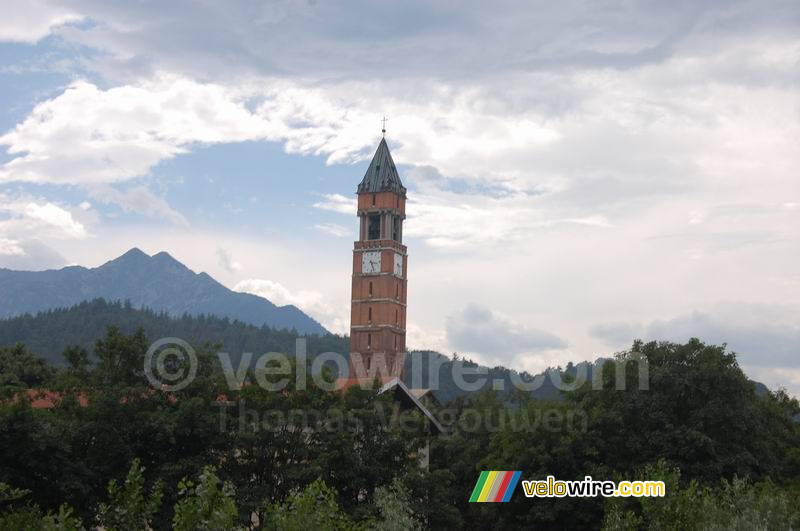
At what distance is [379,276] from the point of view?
106 metres

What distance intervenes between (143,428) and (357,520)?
26.0 feet

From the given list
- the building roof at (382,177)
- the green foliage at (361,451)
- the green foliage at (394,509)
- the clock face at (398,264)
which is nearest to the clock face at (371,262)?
the clock face at (398,264)

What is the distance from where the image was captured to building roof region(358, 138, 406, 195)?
108 metres

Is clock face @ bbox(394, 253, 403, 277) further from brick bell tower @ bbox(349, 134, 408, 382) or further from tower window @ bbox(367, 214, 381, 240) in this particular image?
tower window @ bbox(367, 214, 381, 240)

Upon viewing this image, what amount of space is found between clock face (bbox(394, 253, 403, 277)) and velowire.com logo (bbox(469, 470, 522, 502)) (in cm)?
5902

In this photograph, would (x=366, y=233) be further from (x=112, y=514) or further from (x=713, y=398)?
(x=112, y=514)

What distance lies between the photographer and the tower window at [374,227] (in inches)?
4264

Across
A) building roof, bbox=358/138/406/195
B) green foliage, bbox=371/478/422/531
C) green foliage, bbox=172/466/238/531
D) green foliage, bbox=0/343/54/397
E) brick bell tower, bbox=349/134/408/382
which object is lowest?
green foliage, bbox=371/478/422/531

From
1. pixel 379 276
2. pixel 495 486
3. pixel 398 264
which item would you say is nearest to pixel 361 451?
pixel 495 486

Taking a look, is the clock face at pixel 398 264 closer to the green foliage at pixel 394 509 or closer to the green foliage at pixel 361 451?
the green foliage at pixel 361 451

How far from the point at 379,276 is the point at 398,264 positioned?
9.57 feet

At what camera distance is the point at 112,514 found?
24250 mm

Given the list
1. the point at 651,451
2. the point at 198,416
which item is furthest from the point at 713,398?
the point at 198,416

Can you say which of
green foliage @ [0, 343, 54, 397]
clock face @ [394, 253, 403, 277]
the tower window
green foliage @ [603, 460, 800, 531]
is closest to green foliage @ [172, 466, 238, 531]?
green foliage @ [603, 460, 800, 531]
